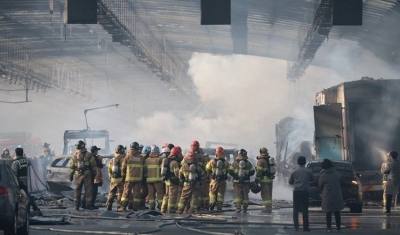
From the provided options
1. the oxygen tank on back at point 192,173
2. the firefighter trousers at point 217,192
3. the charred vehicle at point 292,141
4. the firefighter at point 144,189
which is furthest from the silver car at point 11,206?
the charred vehicle at point 292,141

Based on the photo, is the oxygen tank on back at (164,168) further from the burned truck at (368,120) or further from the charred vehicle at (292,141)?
the charred vehicle at (292,141)

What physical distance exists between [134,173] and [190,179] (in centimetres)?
154

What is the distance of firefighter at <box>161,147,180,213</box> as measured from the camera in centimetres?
2389

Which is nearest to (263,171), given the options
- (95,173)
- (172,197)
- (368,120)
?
(172,197)

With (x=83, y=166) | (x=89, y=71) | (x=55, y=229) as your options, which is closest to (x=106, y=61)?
(x=89, y=71)

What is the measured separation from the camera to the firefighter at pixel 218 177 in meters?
24.9

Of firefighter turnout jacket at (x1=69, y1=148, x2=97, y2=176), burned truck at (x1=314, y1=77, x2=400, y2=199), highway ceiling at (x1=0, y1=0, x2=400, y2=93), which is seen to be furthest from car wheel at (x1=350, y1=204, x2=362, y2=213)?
highway ceiling at (x1=0, y1=0, x2=400, y2=93)

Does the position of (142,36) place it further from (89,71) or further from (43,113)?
(43,113)

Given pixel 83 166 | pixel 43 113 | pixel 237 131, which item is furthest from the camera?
pixel 43 113

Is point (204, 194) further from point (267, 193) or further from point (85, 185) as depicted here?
point (85, 185)

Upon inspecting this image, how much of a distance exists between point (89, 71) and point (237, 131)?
1144 centimetres

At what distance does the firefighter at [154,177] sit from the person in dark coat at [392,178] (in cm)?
566

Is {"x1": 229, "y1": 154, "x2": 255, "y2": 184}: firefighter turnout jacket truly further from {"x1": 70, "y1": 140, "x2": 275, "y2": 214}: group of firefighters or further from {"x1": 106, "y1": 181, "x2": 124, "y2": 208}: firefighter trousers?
{"x1": 106, "y1": 181, "x2": 124, "y2": 208}: firefighter trousers

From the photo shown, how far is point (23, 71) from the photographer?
5531 centimetres
